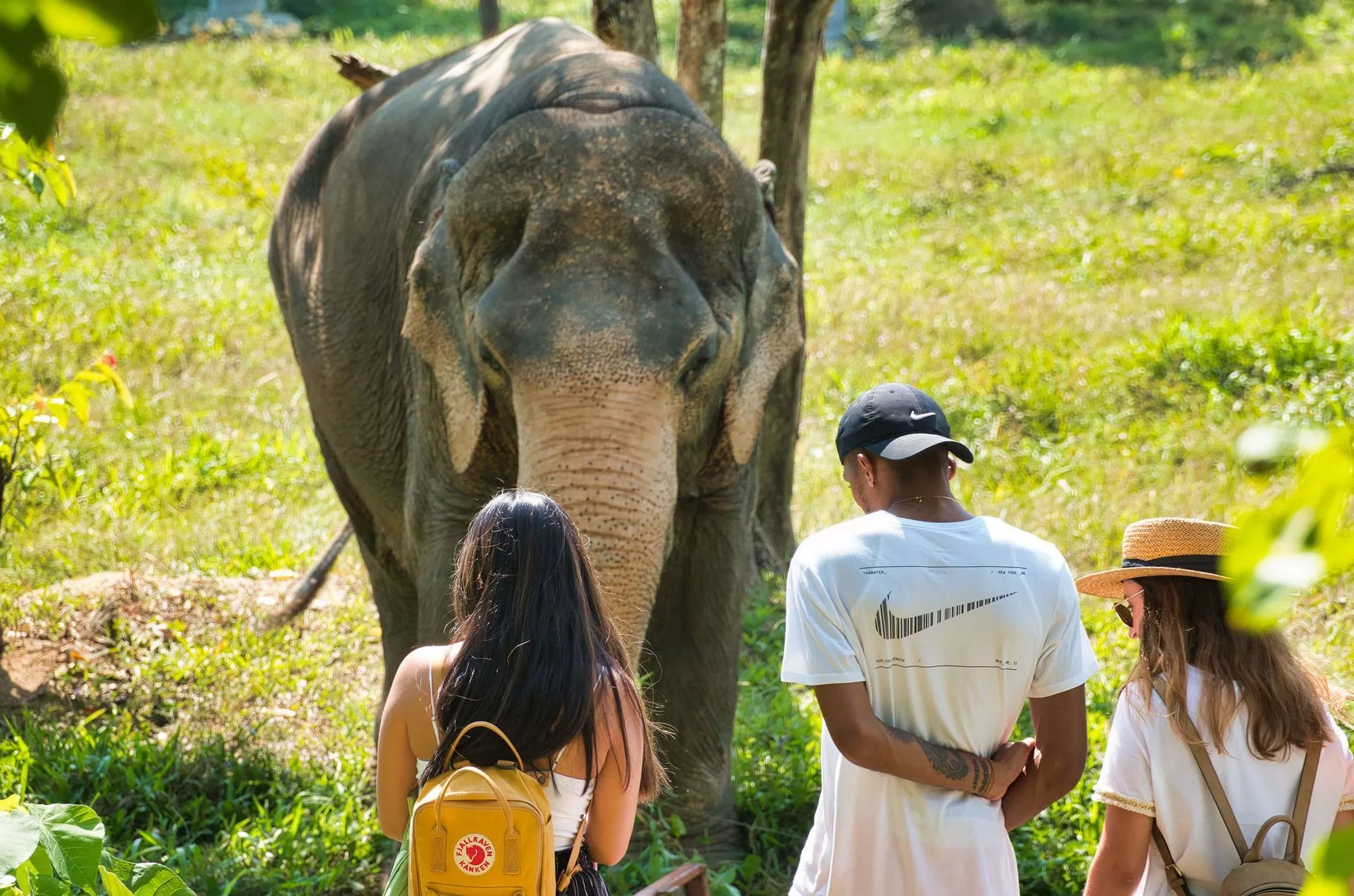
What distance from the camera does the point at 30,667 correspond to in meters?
4.80

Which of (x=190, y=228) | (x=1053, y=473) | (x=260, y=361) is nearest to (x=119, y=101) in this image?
(x=190, y=228)

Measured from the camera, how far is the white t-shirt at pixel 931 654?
225cm

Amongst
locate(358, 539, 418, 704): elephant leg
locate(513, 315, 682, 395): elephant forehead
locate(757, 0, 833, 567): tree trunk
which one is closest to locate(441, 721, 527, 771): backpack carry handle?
locate(513, 315, 682, 395): elephant forehead

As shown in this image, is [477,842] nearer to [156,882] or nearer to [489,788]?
[489,788]

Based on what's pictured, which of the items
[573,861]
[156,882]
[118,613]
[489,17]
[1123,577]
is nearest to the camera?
[156,882]

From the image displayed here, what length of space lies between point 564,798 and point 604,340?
1.19 metres

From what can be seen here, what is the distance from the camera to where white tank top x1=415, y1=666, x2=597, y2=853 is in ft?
6.92

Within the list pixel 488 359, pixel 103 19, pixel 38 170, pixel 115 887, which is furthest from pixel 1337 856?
pixel 38 170

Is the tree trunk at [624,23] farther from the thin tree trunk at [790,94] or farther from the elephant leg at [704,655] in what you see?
the elephant leg at [704,655]

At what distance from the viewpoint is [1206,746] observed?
2213 mm

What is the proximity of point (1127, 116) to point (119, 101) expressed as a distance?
38.9 feet

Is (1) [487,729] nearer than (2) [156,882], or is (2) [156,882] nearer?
(2) [156,882]

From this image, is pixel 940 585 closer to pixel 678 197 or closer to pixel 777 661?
pixel 678 197

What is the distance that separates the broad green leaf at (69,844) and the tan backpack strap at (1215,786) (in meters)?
1.61
